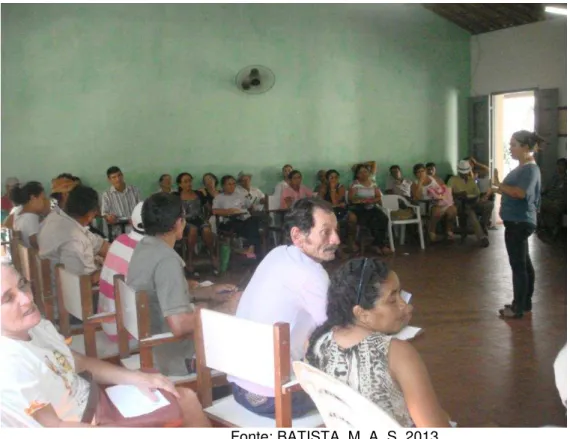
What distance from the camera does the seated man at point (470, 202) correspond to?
7.45m

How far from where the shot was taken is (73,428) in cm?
172

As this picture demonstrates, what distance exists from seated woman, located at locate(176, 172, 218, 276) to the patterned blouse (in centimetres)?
449

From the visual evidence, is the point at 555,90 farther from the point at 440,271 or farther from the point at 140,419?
the point at 140,419

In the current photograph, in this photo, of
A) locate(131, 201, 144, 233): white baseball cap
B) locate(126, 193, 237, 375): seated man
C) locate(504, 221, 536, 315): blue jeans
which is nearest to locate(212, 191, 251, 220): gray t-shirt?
locate(504, 221, 536, 315): blue jeans

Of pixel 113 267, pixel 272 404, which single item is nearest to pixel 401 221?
pixel 113 267

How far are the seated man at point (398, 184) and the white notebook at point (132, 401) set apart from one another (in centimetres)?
635

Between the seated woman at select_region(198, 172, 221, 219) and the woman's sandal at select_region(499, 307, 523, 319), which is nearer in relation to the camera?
the woman's sandal at select_region(499, 307, 523, 319)

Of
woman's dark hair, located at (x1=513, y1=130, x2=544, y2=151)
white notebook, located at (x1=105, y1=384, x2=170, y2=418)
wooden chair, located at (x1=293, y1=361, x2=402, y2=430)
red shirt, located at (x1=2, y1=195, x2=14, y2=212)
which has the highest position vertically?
woman's dark hair, located at (x1=513, y1=130, x2=544, y2=151)

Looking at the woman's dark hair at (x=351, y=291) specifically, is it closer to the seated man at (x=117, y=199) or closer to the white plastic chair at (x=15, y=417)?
the white plastic chair at (x=15, y=417)

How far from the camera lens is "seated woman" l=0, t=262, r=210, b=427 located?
64.8 inches

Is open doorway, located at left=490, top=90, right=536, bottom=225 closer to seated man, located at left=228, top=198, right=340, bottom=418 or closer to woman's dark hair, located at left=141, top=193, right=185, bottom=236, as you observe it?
woman's dark hair, located at left=141, top=193, right=185, bottom=236

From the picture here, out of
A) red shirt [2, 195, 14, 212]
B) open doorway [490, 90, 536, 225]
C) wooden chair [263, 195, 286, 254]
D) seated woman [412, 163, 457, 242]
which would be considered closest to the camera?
red shirt [2, 195, 14, 212]

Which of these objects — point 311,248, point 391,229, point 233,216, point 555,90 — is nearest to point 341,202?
point 391,229

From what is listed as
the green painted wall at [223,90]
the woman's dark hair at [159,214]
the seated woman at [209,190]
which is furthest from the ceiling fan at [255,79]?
the woman's dark hair at [159,214]
